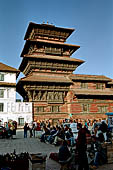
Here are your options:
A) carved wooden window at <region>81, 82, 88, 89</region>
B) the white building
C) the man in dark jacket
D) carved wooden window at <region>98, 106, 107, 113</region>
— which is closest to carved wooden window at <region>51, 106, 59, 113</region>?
the white building

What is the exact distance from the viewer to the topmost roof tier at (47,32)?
3488 centimetres

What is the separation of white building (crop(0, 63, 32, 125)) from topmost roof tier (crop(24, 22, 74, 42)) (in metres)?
10.4

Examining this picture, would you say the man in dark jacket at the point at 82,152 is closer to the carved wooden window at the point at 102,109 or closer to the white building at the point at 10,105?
the white building at the point at 10,105

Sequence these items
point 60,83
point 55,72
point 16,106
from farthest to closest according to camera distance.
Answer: point 55,72, point 60,83, point 16,106

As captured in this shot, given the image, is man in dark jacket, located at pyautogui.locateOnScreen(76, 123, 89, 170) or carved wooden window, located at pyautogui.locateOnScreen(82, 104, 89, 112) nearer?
man in dark jacket, located at pyautogui.locateOnScreen(76, 123, 89, 170)

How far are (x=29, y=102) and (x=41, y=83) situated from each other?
3765 mm

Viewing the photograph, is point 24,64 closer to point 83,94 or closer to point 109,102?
point 83,94

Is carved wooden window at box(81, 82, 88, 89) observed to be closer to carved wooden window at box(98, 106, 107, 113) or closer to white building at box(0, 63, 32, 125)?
carved wooden window at box(98, 106, 107, 113)

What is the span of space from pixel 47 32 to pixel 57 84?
38.5 ft

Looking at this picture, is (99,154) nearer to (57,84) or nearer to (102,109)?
(57,84)

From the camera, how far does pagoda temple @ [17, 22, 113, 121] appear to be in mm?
29769

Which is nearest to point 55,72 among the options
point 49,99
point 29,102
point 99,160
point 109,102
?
point 49,99

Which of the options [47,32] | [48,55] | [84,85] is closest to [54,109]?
[84,85]

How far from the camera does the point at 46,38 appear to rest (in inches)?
1416
